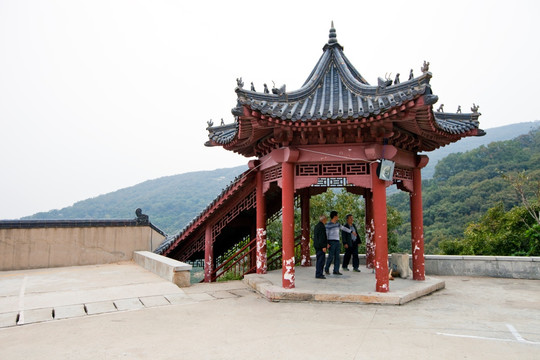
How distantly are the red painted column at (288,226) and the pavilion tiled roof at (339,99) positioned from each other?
4.39ft

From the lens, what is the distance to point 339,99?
821 cm

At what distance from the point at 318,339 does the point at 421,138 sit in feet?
19.1

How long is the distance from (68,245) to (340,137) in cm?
926

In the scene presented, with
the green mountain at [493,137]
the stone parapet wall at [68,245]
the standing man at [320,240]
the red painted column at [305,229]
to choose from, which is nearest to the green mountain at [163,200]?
the green mountain at [493,137]

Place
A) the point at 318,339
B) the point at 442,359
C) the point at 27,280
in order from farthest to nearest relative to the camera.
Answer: the point at 27,280 → the point at 318,339 → the point at 442,359

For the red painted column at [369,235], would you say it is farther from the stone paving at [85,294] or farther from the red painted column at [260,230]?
the stone paving at [85,294]

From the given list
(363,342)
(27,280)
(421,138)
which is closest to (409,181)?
(421,138)

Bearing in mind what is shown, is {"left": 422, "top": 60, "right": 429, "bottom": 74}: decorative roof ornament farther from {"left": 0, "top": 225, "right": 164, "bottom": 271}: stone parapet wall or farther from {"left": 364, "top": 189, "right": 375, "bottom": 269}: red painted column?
{"left": 0, "top": 225, "right": 164, "bottom": 271}: stone parapet wall

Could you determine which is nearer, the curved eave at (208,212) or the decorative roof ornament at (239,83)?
the decorative roof ornament at (239,83)

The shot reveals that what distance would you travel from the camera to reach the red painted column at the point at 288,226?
25.5 feet

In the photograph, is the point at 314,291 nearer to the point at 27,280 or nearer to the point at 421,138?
the point at 421,138

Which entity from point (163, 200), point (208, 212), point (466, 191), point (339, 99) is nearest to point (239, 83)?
point (339, 99)

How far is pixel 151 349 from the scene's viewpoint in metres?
4.69

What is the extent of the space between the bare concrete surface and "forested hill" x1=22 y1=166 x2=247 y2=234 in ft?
259
